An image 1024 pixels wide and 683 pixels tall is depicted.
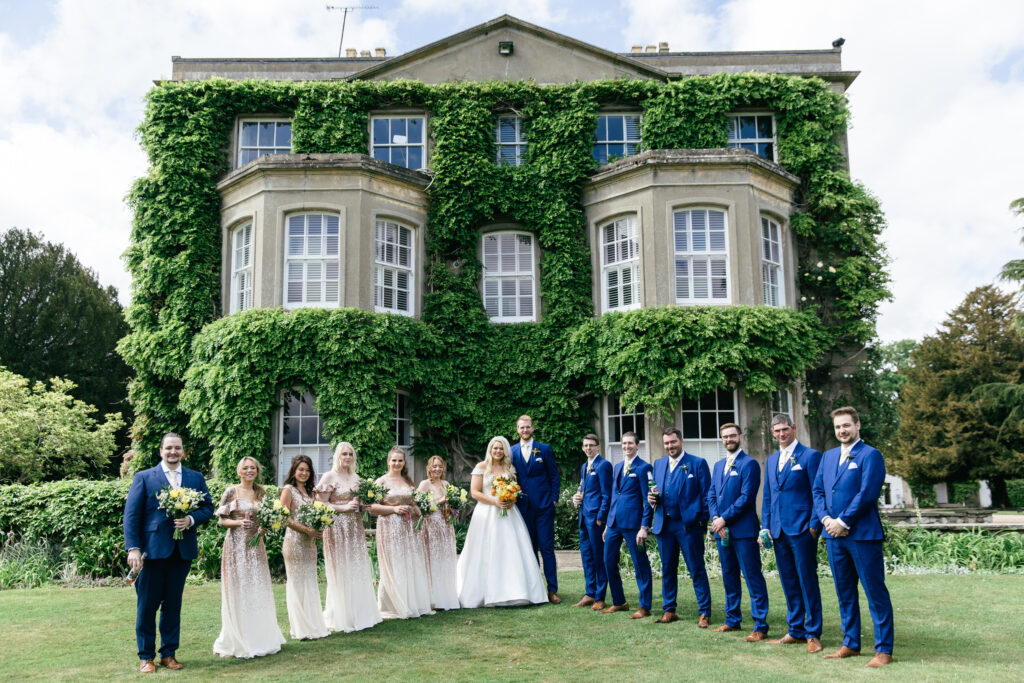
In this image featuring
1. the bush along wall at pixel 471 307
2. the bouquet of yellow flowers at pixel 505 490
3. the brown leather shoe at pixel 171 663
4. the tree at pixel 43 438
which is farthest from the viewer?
the tree at pixel 43 438

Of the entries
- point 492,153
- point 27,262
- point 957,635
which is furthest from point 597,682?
point 27,262

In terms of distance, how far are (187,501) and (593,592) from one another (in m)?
4.86

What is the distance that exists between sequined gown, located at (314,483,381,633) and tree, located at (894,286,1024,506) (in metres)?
31.6

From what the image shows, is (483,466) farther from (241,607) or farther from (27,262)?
(27,262)

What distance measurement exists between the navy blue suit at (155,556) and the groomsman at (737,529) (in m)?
4.93

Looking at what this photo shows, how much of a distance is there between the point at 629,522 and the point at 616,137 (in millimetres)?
11799

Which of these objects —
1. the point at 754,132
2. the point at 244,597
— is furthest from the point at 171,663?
the point at 754,132

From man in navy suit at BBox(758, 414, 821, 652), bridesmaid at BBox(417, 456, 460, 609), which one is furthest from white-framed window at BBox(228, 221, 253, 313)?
man in navy suit at BBox(758, 414, 821, 652)

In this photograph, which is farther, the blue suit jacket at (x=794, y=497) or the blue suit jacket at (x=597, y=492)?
the blue suit jacket at (x=597, y=492)

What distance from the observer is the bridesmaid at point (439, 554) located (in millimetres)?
9781

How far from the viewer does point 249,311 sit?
52.5ft

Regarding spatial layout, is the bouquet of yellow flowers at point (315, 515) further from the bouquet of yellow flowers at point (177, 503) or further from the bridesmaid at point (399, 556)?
the bouquet of yellow flowers at point (177, 503)

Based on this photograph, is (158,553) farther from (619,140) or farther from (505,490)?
(619,140)

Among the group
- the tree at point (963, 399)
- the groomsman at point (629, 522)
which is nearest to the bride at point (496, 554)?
the groomsman at point (629, 522)
